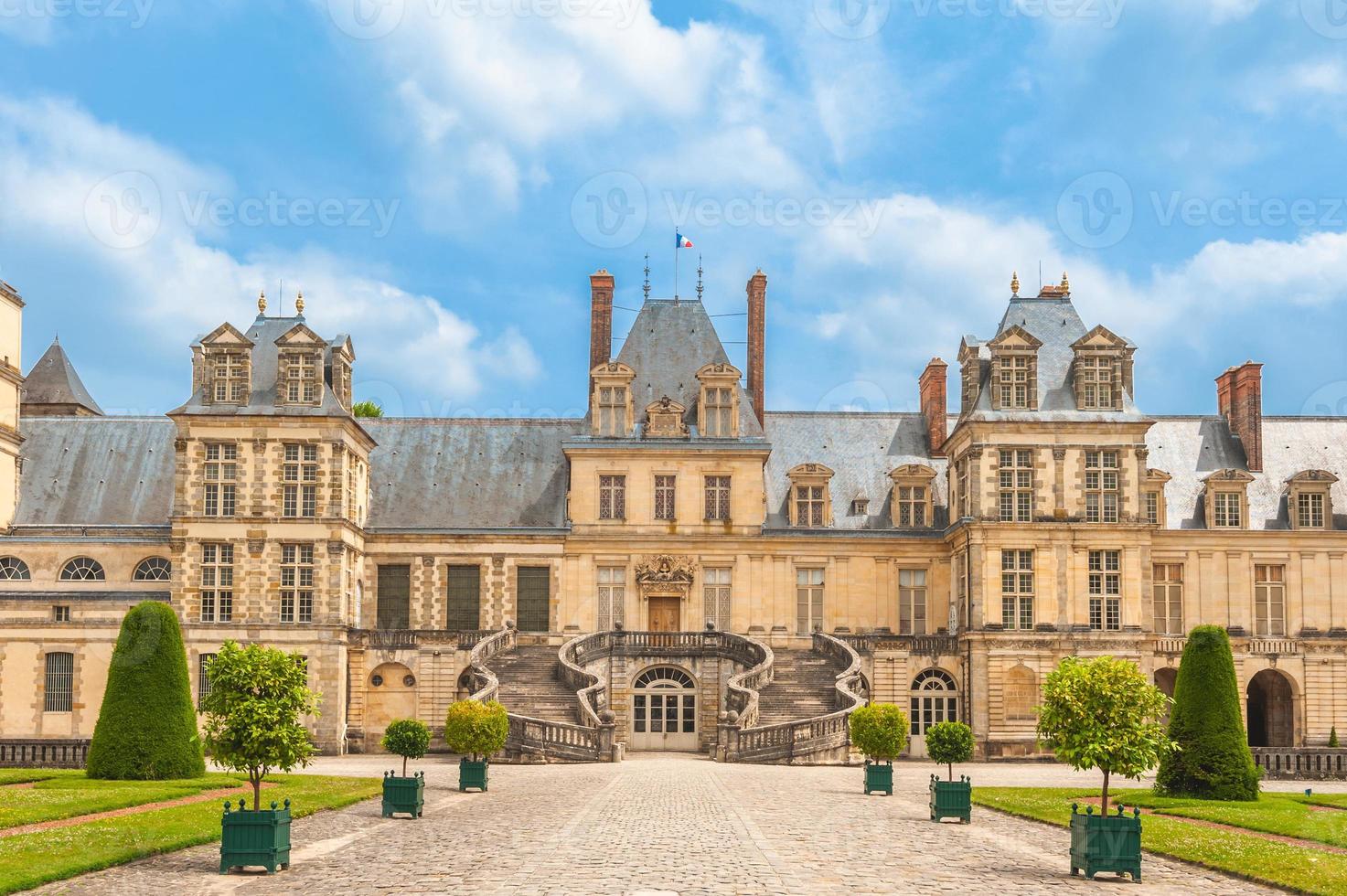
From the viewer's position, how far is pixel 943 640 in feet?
158

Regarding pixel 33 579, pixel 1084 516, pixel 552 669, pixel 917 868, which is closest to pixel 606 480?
pixel 552 669

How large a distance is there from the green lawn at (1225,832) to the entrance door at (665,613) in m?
19.3

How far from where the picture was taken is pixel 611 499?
5091cm

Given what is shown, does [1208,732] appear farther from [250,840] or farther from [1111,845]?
[250,840]

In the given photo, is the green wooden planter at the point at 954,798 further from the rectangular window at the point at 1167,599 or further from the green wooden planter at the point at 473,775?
the rectangular window at the point at 1167,599

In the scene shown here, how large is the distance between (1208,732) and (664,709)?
19.9 metres

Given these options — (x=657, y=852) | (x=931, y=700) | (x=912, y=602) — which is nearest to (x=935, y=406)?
(x=912, y=602)

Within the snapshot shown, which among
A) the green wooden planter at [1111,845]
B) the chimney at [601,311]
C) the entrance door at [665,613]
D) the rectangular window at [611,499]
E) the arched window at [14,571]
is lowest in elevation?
the green wooden planter at [1111,845]

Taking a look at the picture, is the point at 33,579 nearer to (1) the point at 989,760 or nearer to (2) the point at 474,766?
(2) the point at 474,766

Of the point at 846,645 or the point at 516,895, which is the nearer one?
the point at 516,895

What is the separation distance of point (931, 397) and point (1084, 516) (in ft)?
29.6

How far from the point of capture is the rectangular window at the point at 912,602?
51125mm

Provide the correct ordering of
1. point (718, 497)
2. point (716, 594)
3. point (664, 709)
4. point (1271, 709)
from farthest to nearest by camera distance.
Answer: point (718, 497) < point (716, 594) < point (1271, 709) < point (664, 709)

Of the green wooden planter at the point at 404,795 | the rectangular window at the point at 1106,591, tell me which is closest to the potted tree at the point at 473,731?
the green wooden planter at the point at 404,795
